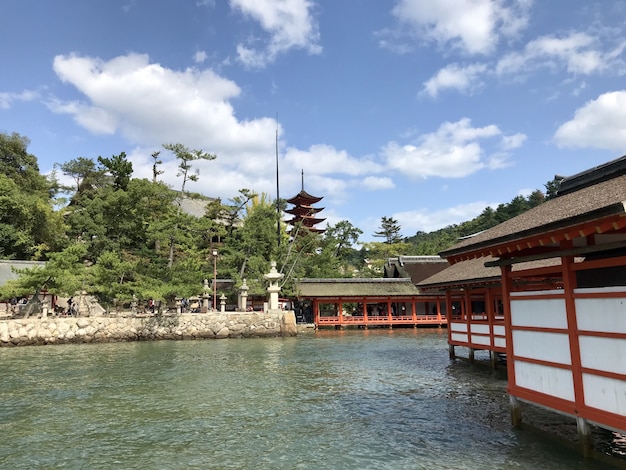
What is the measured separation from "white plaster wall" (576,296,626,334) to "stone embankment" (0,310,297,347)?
22811 millimetres

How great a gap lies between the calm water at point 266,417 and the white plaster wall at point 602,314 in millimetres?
1830

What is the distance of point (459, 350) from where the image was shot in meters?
18.9

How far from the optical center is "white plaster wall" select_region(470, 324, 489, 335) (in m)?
13.0

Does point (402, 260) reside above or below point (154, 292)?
above

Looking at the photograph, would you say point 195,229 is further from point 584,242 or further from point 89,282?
point 584,242

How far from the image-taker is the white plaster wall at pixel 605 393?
4.79 metres

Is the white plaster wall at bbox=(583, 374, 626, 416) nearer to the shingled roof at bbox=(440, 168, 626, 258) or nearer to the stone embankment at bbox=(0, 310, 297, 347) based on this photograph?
the shingled roof at bbox=(440, 168, 626, 258)

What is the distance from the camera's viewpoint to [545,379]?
5938 mm

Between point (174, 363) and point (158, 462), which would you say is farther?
point (174, 363)

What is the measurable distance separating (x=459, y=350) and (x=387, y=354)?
4043mm

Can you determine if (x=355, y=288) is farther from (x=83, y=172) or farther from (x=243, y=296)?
(x=83, y=172)

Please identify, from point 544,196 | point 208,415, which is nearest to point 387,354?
point 208,415

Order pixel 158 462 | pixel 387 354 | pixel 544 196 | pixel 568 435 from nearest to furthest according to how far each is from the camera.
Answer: pixel 158 462, pixel 568 435, pixel 387 354, pixel 544 196

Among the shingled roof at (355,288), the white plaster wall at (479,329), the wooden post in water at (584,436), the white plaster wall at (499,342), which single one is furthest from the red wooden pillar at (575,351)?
the shingled roof at (355,288)
